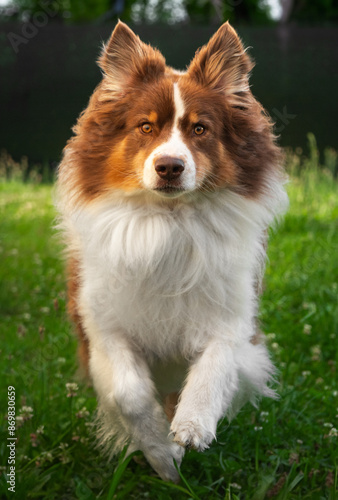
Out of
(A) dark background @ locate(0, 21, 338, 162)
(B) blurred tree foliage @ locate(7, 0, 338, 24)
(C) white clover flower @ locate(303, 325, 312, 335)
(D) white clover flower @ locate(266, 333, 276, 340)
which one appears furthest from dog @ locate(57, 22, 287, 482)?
(B) blurred tree foliage @ locate(7, 0, 338, 24)

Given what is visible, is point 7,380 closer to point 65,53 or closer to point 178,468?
point 178,468

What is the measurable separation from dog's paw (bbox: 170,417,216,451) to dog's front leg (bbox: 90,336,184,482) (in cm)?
29

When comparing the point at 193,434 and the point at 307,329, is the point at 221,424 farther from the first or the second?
the point at 307,329

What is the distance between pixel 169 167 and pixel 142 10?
66.4 ft

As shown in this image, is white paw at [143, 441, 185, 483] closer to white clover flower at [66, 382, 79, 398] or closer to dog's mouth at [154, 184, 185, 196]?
white clover flower at [66, 382, 79, 398]

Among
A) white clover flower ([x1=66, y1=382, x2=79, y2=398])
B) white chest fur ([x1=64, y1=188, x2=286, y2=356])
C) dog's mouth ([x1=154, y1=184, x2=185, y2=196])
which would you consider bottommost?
white clover flower ([x1=66, y1=382, x2=79, y2=398])

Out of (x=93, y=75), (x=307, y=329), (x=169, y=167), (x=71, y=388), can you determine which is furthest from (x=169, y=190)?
(x=93, y=75)

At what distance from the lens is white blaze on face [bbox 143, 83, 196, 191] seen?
9.28 feet

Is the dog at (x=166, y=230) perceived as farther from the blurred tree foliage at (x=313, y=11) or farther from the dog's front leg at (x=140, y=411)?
the blurred tree foliage at (x=313, y=11)

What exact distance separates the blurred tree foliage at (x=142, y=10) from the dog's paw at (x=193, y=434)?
16.9 metres

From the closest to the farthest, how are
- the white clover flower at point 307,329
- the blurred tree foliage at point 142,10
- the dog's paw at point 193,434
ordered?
the dog's paw at point 193,434, the white clover flower at point 307,329, the blurred tree foliage at point 142,10

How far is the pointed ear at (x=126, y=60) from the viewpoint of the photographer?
126 inches

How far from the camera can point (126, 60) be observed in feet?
10.7

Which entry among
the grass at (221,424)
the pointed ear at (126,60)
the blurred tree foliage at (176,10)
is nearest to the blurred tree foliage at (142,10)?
the blurred tree foliage at (176,10)
